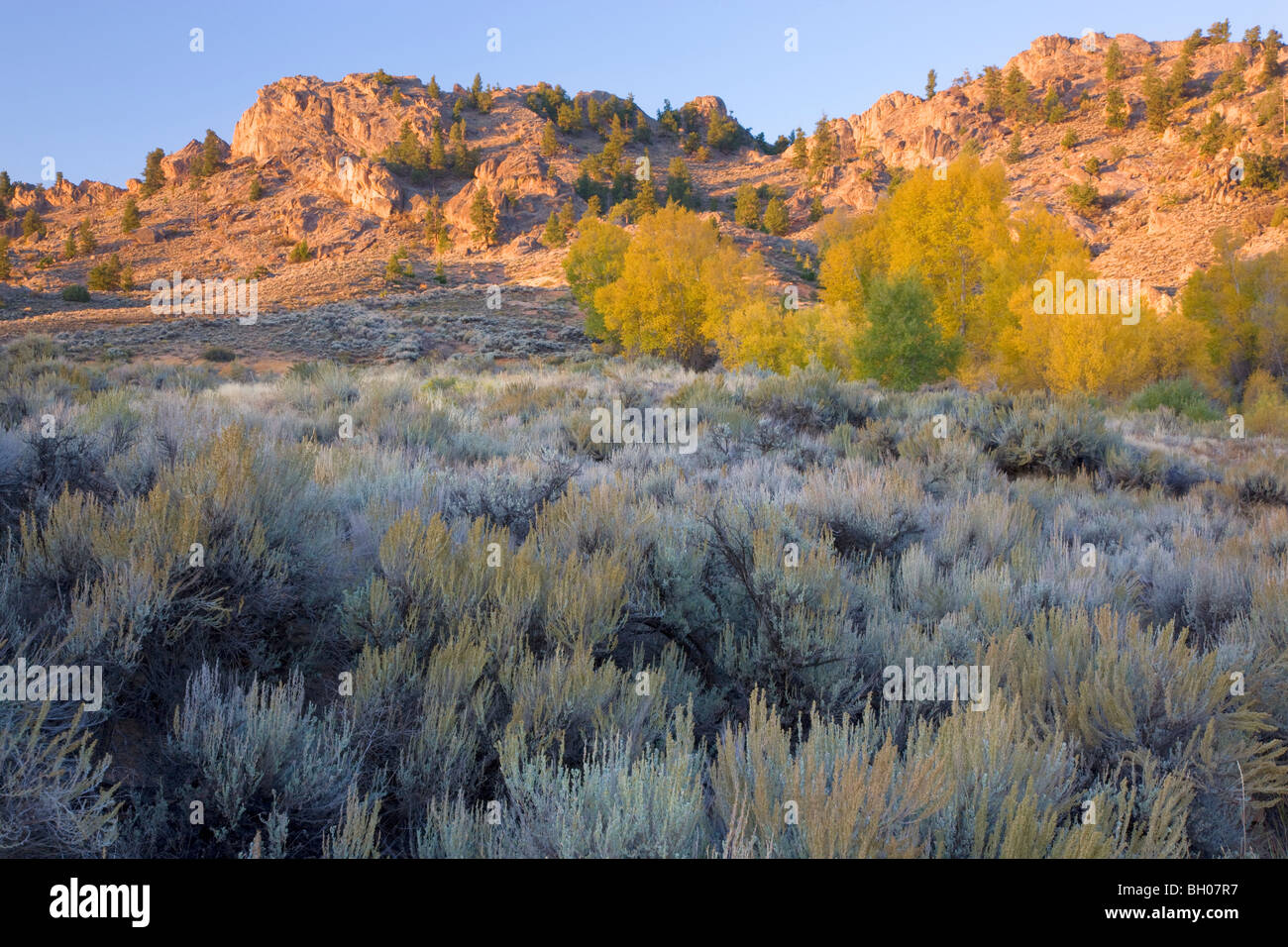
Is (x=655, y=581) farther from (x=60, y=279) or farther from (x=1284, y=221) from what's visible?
(x=60, y=279)

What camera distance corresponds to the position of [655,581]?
3.19m

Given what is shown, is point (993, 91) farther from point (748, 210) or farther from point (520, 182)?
point (520, 182)

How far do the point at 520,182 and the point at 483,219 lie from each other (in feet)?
42.5

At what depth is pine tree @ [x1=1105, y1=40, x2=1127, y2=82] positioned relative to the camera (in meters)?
78.8

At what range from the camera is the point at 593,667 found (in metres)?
2.67

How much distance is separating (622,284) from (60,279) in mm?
57885

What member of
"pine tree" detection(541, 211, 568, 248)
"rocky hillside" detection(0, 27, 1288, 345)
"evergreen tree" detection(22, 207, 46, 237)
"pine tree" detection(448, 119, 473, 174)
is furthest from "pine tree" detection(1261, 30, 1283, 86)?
"evergreen tree" detection(22, 207, 46, 237)

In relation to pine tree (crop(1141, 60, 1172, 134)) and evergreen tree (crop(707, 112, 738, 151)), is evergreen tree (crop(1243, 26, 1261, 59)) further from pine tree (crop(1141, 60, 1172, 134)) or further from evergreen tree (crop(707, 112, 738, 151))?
evergreen tree (crop(707, 112, 738, 151))

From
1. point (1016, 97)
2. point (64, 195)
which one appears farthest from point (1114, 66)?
point (64, 195)

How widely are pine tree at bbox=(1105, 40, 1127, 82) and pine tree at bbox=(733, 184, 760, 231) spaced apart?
47957 mm

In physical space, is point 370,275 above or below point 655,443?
above

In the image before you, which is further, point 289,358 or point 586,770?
point 289,358

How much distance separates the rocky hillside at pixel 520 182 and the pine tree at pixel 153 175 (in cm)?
135
